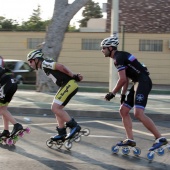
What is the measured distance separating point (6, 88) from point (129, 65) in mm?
2306

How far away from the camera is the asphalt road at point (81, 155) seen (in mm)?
7109

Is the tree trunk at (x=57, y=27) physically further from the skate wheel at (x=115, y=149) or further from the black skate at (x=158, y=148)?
the black skate at (x=158, y=148)

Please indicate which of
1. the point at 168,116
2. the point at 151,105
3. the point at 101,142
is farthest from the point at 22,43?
the point at 101,142

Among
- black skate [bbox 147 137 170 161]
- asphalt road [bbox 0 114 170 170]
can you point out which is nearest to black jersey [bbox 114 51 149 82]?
black skate [bbox 147 137 170 161]

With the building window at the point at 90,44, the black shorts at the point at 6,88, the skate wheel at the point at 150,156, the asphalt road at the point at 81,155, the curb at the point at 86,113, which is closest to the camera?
the asphalt road at the point at 81,155

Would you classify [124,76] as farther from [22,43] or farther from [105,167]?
[22,43]

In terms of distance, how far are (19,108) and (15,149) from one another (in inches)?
202

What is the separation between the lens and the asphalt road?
23.3 feet

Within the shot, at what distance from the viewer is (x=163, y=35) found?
32.2 m

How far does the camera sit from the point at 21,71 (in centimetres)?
2477

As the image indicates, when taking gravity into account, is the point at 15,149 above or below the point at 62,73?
below

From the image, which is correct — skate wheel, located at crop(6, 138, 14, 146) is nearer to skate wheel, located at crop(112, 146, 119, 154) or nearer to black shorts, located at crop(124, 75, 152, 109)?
skate wheel, located at crop(112, 146, 119, 154)

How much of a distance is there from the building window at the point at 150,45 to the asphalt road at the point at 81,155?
21.9 m

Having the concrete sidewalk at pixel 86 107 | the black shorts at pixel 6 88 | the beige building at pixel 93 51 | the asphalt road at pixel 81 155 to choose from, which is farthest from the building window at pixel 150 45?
the black shorts at pixel 6 88
